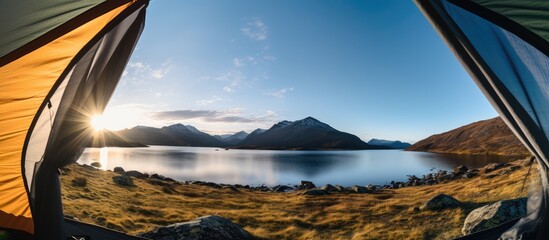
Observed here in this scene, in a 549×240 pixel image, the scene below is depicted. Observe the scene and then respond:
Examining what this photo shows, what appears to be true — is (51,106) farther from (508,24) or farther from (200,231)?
(508,24)

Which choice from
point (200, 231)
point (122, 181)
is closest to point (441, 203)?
point (200, 231)

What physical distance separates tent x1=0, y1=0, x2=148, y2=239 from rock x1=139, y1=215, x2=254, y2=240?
2.25 metres

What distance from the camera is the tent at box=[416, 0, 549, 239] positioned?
297 cm

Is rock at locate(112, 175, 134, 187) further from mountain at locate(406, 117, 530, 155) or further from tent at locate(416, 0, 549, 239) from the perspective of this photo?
mountain at locate(406, 117, 530, 155)

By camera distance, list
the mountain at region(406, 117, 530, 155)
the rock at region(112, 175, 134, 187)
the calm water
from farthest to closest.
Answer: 1. the mountain at region(406, 117, 530, 155)
2. the calm water
3. the rock at region(112, 175, 134, 187)

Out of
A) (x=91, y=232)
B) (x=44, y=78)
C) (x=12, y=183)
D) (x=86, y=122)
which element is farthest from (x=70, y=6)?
(x=91, y=232)

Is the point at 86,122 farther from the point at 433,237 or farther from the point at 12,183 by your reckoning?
the point at 433,237

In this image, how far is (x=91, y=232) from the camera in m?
5.67

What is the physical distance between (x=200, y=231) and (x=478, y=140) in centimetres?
16426

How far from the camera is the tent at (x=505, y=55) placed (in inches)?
117

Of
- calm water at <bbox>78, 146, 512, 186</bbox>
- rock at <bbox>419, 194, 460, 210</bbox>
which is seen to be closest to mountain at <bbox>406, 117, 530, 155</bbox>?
calm water at <bbox>78, 146, 512, 186</bbox>

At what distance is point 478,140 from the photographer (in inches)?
5517

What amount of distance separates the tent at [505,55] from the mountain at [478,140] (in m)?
120

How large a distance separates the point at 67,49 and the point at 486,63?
517 centimetres
